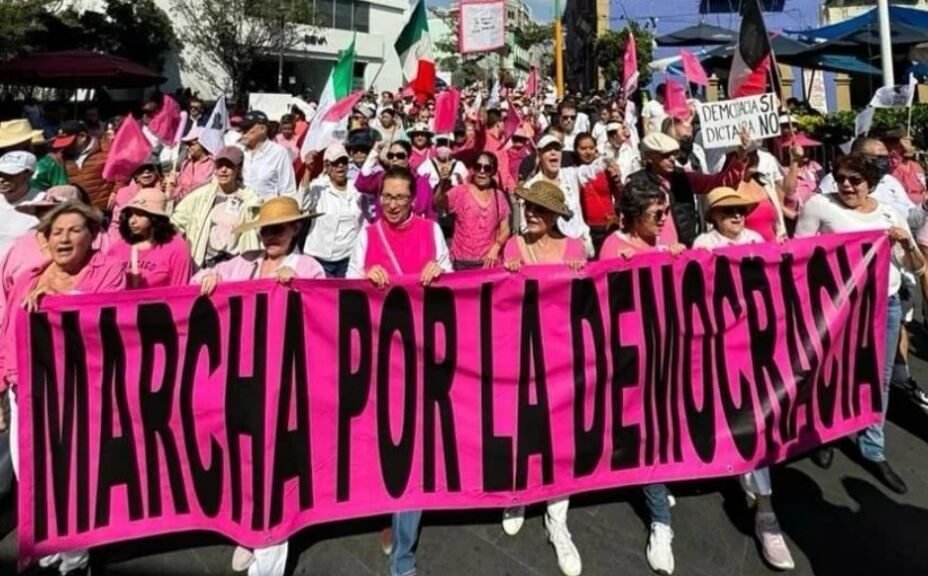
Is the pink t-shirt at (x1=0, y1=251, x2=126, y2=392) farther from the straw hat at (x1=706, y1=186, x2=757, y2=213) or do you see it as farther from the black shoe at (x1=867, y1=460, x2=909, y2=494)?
the black shoe at (x1=867, y1=460, x2=909, y2=494)

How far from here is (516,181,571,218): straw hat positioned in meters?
3.66

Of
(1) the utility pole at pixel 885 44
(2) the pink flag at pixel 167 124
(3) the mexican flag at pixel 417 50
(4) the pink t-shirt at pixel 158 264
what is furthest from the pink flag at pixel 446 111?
(1) the utility pole at pixel 885 44

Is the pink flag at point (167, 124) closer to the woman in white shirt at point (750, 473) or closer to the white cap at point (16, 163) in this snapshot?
the white cap at point (16, 163)

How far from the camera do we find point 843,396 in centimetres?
400

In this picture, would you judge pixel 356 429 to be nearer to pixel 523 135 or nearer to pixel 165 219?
pixel 165 219

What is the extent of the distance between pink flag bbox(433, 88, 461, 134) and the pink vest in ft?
15.6

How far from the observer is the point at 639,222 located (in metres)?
3.77

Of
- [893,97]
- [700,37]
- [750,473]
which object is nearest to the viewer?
[750,473]

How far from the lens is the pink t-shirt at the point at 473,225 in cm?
527

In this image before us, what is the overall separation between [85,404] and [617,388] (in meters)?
2.47

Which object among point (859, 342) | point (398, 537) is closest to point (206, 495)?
point (398, 537)

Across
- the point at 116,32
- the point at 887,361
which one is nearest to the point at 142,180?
the point at 887,361

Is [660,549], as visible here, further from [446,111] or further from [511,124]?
[511,124]

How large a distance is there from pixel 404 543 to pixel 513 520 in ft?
2.15
